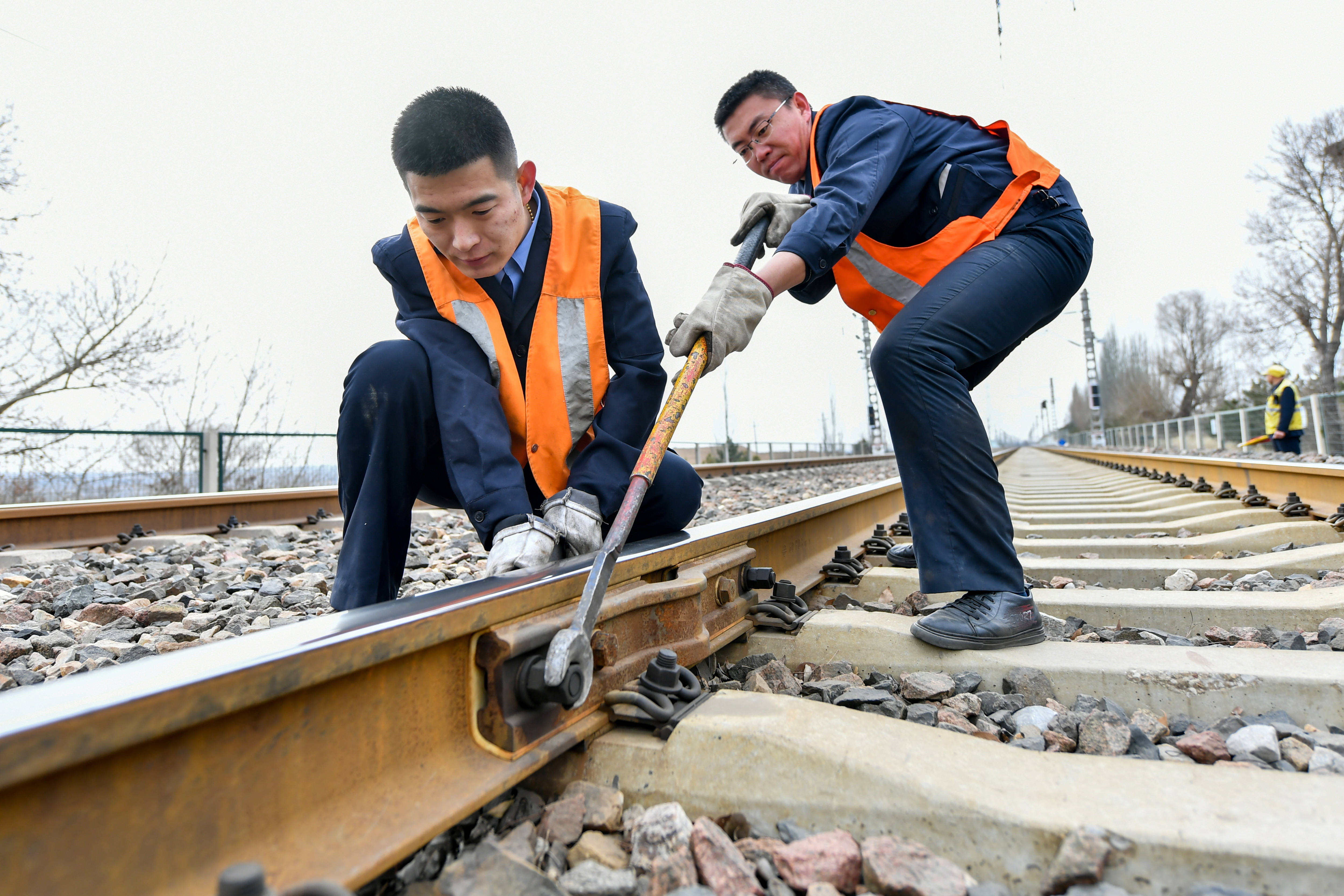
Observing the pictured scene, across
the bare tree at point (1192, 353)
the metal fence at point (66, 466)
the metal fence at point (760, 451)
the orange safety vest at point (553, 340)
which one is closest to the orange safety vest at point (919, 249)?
the orange safety vest at point (553, 340)

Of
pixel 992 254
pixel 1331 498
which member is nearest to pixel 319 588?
pixel 992 254

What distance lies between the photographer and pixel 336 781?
3.08ft

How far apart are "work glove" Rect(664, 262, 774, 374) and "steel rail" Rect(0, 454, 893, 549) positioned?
3.58 metres

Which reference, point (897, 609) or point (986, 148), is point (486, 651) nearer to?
point (897, 609)

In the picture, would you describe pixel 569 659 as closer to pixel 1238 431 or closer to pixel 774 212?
pixel 774 212

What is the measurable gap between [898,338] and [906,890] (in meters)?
1.46

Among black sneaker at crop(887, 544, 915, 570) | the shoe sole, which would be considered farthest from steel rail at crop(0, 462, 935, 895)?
black sneaker at crop(887, 544, 915, 570)

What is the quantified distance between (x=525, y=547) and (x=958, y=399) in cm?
121

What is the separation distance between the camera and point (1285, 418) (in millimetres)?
13742

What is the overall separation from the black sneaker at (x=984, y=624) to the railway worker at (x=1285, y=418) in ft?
50.6

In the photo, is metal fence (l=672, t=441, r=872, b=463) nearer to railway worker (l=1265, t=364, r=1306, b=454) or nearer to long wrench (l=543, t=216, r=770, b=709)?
railway worker (l=1265, t=364, r=1306, b=454)

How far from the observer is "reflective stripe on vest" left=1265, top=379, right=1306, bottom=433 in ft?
45.0

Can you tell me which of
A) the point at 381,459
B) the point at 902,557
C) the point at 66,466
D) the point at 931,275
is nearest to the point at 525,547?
the point at 381,459

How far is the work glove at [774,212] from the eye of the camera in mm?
2096
